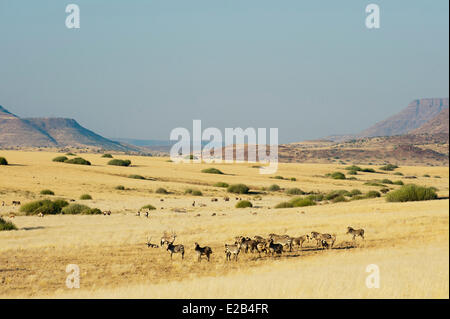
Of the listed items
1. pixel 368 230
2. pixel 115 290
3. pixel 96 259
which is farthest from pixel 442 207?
pixel 115 290

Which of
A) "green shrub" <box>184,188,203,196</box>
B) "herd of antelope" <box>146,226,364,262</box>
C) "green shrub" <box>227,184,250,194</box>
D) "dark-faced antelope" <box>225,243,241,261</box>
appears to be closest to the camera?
"dark-faced antelope" <box>225,243,241,261</box>

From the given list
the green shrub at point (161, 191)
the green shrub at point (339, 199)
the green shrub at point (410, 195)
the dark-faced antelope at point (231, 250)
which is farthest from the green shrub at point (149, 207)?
the dark-faced antelope at point (231, 250)

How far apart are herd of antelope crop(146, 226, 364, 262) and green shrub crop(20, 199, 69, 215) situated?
1326 cm

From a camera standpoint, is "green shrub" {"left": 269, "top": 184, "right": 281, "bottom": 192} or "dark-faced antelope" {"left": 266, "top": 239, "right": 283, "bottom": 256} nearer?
"dark-faced antelope" {"left": 266, "top": 239, "right": 283, "bottom": 256}

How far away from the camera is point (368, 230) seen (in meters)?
23.7

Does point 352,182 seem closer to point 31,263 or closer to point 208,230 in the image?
point 208,230

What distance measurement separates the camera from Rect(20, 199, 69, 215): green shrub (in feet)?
107

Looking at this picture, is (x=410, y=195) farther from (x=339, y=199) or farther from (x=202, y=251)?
(x=202, y=251)

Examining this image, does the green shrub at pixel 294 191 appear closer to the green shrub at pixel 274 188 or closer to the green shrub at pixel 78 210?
the green shrub at pixel 274 188

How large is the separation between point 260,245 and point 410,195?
63.7 ft

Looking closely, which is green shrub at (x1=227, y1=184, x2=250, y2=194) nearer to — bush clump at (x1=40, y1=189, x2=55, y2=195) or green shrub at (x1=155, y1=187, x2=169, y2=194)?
green shrub at (x1=155, y1=187, x2=169, y2=194)

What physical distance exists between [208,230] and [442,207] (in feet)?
39.4

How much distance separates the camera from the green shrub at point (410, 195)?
35.7 meters

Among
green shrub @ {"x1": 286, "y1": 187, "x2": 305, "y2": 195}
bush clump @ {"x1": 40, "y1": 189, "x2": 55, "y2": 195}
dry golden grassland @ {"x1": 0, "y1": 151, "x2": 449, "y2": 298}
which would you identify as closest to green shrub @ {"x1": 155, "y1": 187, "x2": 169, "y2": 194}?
bush clump @ {"x1": 40, "y1": 189, "x2": 55, "y2": 195}
